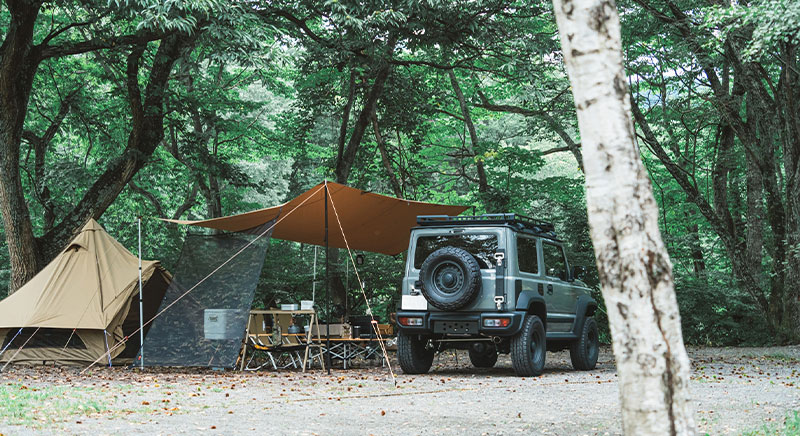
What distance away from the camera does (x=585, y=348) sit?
1045 centimetres

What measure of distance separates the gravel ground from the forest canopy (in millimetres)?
3871

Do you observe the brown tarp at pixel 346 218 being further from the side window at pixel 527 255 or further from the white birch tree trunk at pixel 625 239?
the white birch tree trunk at pixel 625 239

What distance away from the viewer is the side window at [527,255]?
9.42 m

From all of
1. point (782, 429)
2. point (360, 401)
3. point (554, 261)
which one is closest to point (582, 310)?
point (554, 261)

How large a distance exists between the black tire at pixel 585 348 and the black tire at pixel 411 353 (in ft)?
6.63

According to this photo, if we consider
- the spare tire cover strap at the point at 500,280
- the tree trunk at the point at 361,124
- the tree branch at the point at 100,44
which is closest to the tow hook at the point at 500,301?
the spare tire cover strap at the point at 500,280

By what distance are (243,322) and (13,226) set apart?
532 centimetres

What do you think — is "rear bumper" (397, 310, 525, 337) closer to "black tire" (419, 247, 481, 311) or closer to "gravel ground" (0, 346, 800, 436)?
"black tire" (419, 247, 481, 311)

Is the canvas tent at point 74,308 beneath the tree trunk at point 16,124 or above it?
beneath

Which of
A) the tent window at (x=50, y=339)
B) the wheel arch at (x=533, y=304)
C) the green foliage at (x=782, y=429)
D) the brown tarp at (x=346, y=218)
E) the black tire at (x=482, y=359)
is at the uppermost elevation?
the brown tarp at (x=346, y=218)

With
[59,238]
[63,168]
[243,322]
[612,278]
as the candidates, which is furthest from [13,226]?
[612,278]

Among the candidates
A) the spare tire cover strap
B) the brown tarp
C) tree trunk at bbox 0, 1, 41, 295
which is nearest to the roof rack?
the spare tire cover strap

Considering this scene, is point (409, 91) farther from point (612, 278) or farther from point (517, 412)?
point (612, 278)

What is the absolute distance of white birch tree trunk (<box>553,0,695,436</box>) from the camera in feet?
10.1
